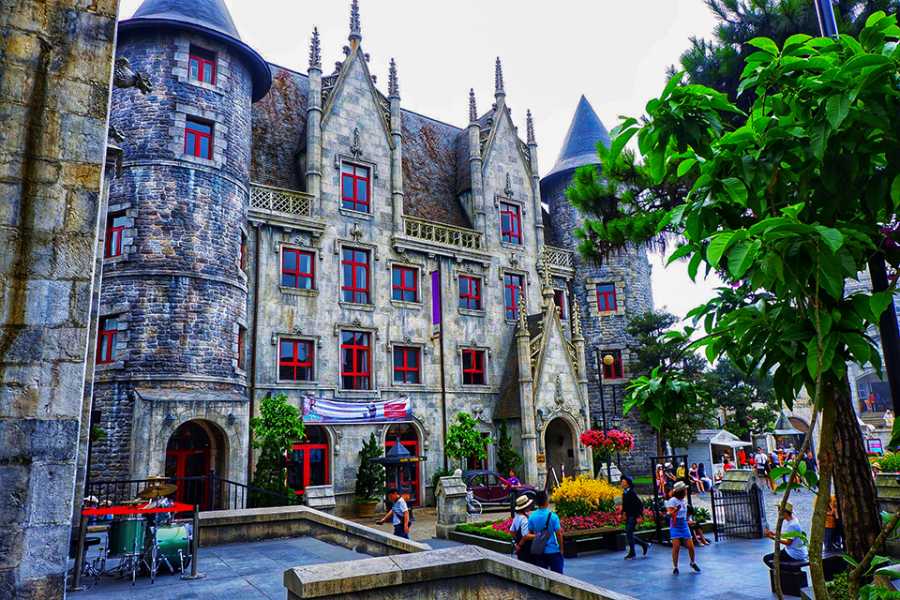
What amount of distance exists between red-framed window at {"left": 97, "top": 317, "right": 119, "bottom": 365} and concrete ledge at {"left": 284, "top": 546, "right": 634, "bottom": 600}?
17.0 metres

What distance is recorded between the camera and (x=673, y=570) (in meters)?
12.6

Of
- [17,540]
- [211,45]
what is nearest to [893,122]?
[17,540]

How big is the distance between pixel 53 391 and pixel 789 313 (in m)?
5.38

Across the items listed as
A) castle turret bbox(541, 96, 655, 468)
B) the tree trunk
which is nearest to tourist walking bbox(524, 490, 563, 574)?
the tree trunk

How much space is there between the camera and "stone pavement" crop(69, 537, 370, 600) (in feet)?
28.5

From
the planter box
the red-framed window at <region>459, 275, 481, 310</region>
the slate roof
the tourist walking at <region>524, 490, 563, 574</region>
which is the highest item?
the slate roof

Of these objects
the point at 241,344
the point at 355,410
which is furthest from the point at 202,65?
the point at 355,410

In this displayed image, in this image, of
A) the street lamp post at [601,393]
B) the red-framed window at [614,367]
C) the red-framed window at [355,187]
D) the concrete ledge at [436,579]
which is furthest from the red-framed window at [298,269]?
the concrete ledge at [436,579]

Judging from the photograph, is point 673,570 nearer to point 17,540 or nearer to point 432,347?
point 17,540

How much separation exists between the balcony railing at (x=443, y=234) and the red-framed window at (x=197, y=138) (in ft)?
30.4

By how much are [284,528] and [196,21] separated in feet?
59.9

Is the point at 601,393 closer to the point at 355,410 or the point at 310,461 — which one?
the point at 355,410

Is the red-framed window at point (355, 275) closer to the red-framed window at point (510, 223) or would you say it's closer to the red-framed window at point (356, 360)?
the red-framed window at point (356, 360)

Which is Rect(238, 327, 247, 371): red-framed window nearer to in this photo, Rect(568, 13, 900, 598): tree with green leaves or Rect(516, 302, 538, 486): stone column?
Rect(516, 302, 538, 486): stone column
